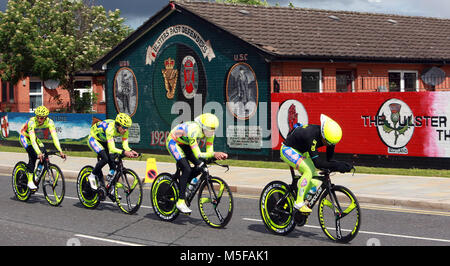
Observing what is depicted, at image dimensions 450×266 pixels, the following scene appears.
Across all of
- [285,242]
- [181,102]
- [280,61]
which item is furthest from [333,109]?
[285,242]

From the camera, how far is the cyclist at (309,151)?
27.3ft

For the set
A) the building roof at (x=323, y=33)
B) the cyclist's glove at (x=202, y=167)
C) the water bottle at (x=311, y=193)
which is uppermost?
the building roof at (x=323, y=33)

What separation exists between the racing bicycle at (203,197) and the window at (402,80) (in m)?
15.5

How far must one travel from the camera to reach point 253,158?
21531 millimetres

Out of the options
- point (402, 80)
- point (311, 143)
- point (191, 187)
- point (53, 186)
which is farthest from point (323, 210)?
point (402, 80)

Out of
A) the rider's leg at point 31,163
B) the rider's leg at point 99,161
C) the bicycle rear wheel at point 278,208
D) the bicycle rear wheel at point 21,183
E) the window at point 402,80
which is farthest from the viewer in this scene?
the window at point 402,80

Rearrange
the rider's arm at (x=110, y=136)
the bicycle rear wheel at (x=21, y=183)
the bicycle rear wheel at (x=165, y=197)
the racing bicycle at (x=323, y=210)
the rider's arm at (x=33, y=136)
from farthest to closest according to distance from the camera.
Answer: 1. the bicycle rear wheel at (x=21, y=183)
2. the rider's arm at (x=33, y=136)
3. the rider's arm at (x=110, y=136)
4. the bicycle rear wheel at (x=165, y=197)
5. the racing bicycle at (x=323, y=210)

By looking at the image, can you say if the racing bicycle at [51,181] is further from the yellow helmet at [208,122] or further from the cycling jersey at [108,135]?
the yellow helmet at [208,122]

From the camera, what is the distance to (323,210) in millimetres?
8641

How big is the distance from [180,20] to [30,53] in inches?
553

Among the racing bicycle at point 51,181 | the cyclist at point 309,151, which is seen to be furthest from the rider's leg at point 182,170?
the racing bicycle at point 51,181

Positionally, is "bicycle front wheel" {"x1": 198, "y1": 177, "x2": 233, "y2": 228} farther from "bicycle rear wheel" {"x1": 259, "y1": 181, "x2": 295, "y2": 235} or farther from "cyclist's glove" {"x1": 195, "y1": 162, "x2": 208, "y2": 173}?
"bicycle rear wheel" {"x1": 259, "y1": 181, "x2": 295, "y2": 235}

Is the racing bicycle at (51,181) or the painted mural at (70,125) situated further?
the painted mural at (70,125)

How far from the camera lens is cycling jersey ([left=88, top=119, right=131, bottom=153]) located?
11.2 metres
